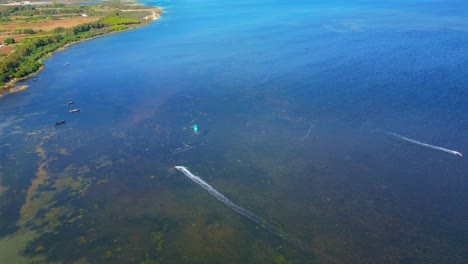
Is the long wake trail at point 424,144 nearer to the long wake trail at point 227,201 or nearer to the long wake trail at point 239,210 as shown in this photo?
the long wake trail at point 239,210

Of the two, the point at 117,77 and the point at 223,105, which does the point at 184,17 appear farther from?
the point at 223,105

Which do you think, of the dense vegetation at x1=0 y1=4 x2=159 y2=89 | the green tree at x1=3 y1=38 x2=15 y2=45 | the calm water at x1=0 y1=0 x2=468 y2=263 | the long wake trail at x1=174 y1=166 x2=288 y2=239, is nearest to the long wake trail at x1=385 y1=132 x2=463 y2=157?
the calm water at x1=0 y1=0 x2=468 y2=263

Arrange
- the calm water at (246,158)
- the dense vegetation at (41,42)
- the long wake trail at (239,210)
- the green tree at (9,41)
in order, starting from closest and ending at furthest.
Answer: the long wake trail at (239,210) < the calm water at (246,158) < the dense vegetation at (41,42) < the green tree at (9,41)

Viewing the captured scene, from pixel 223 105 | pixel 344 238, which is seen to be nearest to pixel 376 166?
pixel 344 238

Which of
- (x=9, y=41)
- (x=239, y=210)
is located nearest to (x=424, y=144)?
(x=239, y=210)

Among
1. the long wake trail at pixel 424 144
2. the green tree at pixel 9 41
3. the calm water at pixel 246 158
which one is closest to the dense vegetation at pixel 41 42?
the green tree at pixel 9 41

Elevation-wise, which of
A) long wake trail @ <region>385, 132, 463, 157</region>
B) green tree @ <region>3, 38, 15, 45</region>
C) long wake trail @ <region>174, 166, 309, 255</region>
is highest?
long wake trail @ <region>385, 132, 463, 157</region>

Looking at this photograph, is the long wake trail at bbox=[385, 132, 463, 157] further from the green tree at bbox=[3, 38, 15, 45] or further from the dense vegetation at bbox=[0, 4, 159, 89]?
the green tree at bbox=[3, 38, 15, 45]

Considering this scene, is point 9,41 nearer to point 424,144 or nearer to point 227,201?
Answer: point 227,201
